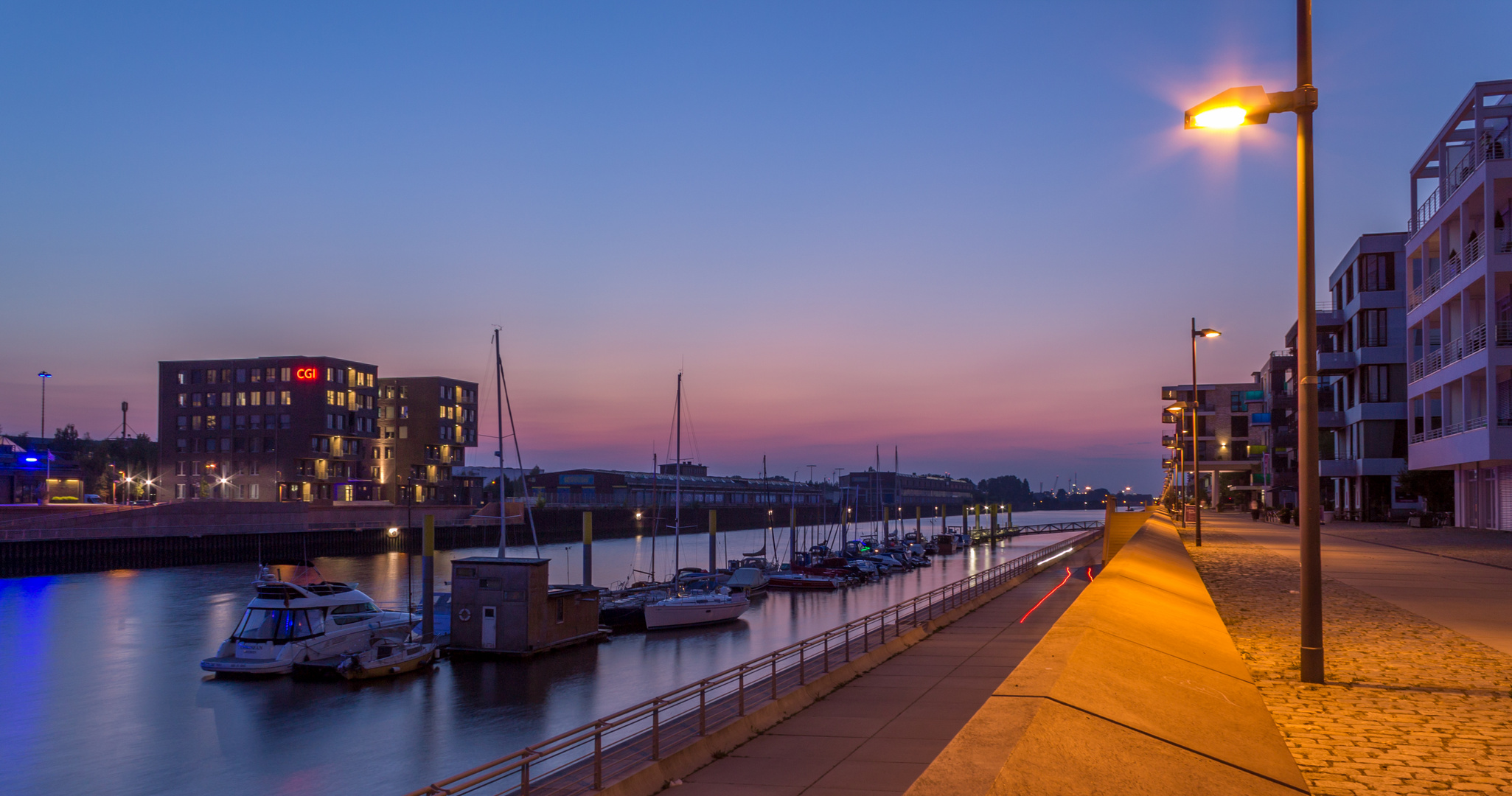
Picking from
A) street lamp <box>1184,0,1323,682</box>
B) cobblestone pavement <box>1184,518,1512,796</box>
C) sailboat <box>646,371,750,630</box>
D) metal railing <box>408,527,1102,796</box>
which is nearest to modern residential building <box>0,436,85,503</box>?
sailboat <box>646,371,750,630</box>

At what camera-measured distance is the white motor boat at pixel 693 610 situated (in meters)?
52.1

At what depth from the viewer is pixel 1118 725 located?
6.21 metres

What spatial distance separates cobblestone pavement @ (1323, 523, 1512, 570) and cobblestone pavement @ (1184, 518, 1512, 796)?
52.6 ft

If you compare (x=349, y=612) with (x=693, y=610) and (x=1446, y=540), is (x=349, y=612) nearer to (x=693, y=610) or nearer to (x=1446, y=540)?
(x=693, y=610)

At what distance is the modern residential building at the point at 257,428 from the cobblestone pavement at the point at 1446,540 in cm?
10207

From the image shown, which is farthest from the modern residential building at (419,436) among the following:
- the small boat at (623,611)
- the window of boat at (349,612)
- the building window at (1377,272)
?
the building window at (1377,272)

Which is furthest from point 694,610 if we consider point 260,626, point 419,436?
point 419,436

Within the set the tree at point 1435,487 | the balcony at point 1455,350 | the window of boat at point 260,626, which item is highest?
the balcony at point 1455,350

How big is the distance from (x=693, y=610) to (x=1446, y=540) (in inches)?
1348

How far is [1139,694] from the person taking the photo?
728 centimetres

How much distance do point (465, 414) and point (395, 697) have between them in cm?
10776

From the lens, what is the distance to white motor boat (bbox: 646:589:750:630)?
52.1 metres

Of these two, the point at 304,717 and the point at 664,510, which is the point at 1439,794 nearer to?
the point at 304,717

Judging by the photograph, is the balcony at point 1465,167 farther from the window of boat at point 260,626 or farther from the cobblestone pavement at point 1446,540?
the window of boat at point 260,626
